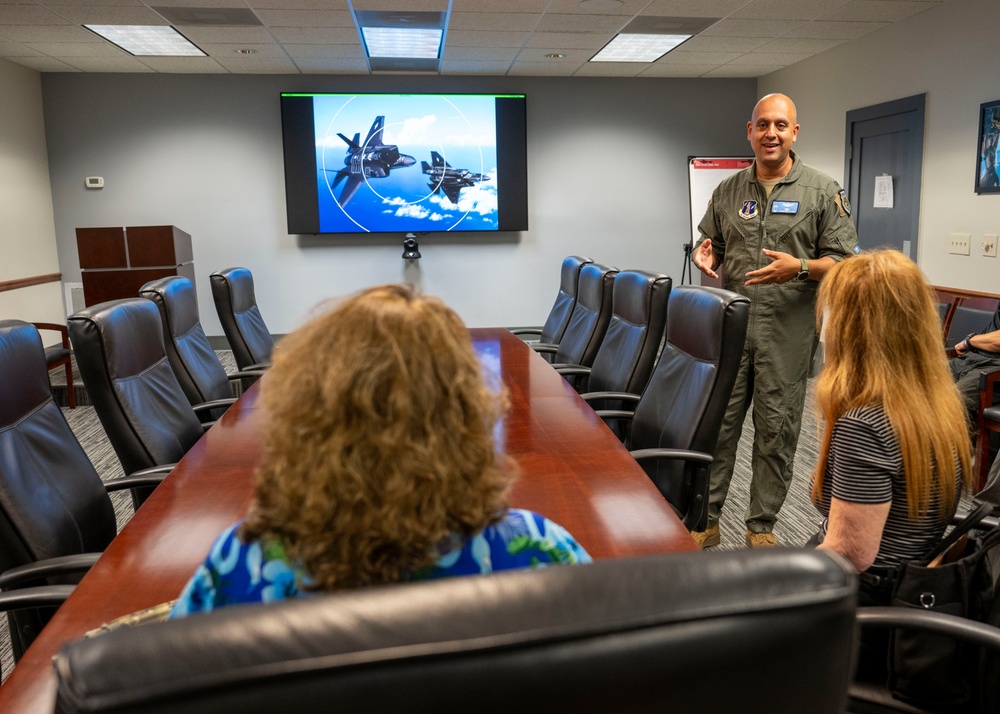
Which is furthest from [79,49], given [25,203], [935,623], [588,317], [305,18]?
[935,623]

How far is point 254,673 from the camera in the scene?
385mm

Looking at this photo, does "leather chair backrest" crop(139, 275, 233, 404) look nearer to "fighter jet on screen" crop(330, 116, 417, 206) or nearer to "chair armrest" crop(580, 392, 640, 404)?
"chair armrest" crop(580, 392, 640, 404)

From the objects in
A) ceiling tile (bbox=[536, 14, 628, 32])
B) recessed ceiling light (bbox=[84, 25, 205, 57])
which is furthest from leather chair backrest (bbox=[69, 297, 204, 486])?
recessed ceiling light (bbox=[84, 25, 205, 57])

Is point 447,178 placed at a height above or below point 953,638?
above

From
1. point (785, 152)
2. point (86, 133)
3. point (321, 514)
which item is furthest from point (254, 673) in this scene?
point (86, 133)

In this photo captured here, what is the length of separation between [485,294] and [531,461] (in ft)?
17.1

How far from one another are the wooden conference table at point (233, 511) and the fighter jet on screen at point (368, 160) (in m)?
4.53

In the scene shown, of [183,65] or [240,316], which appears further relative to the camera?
[183,65]

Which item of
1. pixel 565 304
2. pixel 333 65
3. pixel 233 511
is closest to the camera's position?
pixel 233 511

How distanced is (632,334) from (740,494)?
1023 millimetres

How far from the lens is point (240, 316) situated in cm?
347

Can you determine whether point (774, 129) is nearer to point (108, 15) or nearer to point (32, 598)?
point (32, 598)

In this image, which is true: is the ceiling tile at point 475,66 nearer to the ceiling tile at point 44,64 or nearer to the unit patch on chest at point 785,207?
the ceiling tile at point 44,64

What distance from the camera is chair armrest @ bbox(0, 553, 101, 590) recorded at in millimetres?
1276
